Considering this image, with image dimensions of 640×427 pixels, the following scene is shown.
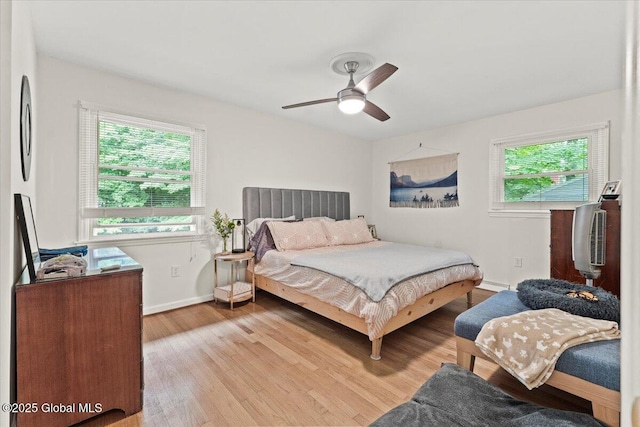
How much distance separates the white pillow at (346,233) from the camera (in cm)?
399

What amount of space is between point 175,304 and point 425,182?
3.99 meters

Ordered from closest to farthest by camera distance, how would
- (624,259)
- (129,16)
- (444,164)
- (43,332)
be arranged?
(624,259) < (43,332) < (129,16) < (444,164)

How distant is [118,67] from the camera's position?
9.10 ft

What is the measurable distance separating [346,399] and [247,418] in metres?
0.60

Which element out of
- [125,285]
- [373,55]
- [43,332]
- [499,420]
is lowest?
[499,420]

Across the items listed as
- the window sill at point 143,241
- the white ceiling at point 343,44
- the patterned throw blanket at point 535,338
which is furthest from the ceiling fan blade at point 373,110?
the window sill at point 143,241

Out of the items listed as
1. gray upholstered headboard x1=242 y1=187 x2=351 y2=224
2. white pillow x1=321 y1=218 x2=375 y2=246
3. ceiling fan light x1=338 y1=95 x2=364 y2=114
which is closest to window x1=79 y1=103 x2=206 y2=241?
gray upholstered headboard x1=242 y1=187 x2=351 y2=224

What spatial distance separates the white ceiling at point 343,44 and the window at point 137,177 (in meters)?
0.52

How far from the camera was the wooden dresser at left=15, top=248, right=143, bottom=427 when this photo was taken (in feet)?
4.65

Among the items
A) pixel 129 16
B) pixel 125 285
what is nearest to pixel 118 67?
pixel 129 16

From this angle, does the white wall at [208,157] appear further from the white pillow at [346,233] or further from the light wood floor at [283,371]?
the white pillow at [346,233]

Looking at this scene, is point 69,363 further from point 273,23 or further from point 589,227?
point 589,227

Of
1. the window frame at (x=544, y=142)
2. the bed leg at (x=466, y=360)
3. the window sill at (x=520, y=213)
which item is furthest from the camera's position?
the window sill at (x=520, y=213)

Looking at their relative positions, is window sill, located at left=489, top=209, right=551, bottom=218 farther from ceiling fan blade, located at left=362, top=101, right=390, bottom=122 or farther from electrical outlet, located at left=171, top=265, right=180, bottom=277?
electrical outlet, located at left=171, top=265, right=180, bottom=277
